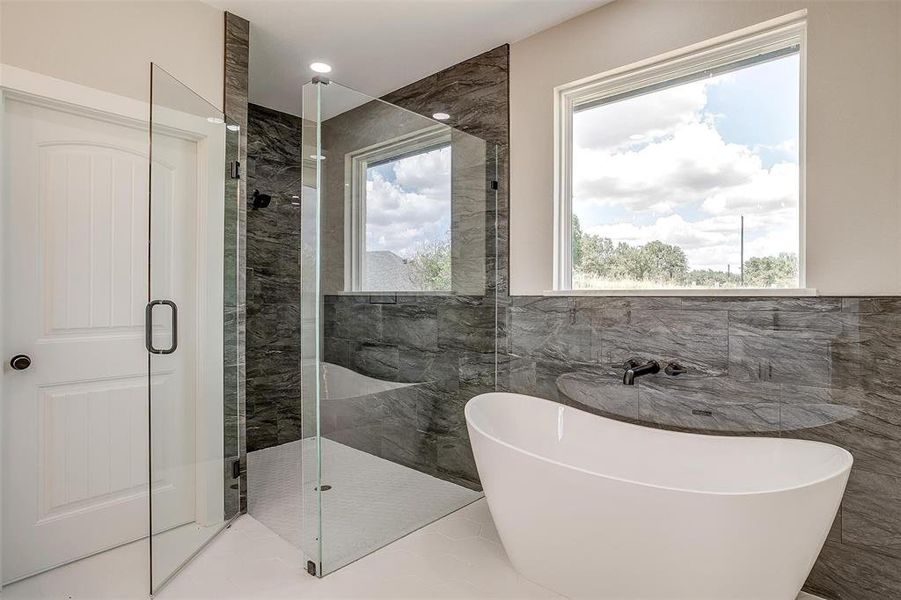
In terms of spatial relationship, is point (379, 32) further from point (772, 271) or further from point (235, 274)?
point (772, 271)

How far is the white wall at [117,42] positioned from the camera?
199 centimetres

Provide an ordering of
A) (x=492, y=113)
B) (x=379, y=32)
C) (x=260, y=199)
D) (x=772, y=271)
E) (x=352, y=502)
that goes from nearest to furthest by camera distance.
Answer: (x=772, y=271), (x=352, y=502), (x=379, y=32), (x=492, y=113), (x=260, y=199)

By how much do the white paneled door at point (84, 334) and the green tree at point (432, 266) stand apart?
109 cm

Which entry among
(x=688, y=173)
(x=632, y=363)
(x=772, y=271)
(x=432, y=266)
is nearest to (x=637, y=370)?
(x=632, y=363)

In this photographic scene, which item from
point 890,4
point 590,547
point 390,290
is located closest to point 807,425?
point 590,547

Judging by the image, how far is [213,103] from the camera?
259 centimetres

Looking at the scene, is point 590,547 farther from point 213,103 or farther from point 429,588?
point 213,103

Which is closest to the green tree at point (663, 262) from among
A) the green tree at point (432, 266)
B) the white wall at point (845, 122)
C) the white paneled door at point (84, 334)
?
the white wall at point (845, 122)

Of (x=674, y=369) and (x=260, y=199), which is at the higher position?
(x=260, y=199)

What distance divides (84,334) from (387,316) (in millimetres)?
1422

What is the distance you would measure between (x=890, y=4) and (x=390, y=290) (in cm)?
231

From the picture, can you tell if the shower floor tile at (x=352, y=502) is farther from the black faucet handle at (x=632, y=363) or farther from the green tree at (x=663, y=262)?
the green tree at (x=663, y=262)

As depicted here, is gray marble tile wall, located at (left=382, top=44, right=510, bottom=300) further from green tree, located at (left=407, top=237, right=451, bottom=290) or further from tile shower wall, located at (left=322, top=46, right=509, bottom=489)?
green tree, located at (left=407, top=237, right=451, bottom=290)

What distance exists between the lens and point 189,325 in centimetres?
229
